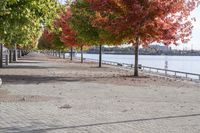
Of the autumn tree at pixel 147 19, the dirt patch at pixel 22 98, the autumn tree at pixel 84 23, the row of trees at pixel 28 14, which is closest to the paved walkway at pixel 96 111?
the dirt patch at pixel 22 98

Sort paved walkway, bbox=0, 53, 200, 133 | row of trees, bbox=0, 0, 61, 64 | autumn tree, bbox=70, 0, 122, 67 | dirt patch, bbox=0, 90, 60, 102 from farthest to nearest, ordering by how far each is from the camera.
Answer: autumn tree, bbox=70, 0, 122, 67 → row of trees, bbox=0, 0, 61, 64 → dirt patch, bbox=0, 90, 60, 102 → paved walkway, bbox=0, 53, 200, 133

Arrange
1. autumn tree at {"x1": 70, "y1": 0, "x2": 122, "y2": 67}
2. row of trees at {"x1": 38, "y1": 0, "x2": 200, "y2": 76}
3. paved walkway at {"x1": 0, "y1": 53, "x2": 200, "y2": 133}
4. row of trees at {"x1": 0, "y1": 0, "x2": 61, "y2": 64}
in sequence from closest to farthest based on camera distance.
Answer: paved walkway at {"x1": 0, "y1": 53, "x2": 200, "y2": 133} → row of trees at {"x1": 0, "y1": 0, "x2": 61, "y2": 64} → row of trees at {"x1": 38, "y1": 0, "x2": 200, "y2": 76} → autumn tree at {"x1": 70, "y1": 0, "x2": 122, "y2": 67}

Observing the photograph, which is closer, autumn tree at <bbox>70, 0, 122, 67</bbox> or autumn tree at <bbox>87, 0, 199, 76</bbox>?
autumn tree at <bbox>87, 0, 199, 76</bbox>

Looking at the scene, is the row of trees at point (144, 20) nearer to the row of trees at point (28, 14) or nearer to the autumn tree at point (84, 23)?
the row of trees at point (28, 14)

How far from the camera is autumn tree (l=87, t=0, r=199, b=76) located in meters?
27.8

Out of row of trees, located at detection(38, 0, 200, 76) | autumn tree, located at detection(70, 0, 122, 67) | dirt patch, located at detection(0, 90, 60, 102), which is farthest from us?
autumn tree, located at detection(70, 0, 122, 67)

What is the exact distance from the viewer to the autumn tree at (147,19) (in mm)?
27766

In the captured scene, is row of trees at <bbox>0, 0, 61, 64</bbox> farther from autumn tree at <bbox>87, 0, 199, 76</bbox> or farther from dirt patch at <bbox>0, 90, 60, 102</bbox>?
autumn tree at <bbox>87, 0, 199, 76</bbox>

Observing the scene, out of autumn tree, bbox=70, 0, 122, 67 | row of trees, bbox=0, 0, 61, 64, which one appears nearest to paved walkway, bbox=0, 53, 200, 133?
row of trees, bbox=0, 0, 61, 64

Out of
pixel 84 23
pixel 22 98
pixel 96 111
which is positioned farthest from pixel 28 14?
pixel 84 23

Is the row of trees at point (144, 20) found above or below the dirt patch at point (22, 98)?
above

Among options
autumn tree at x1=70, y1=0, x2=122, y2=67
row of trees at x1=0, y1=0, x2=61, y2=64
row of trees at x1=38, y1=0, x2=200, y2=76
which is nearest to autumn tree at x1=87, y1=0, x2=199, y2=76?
row of trees at x1=38, y1=0, x2=200, y2=76

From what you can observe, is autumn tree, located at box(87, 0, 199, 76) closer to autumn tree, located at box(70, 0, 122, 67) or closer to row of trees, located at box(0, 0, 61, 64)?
row of trees, located at box(0, 0, 61, 64)

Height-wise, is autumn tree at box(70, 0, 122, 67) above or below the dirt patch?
above
